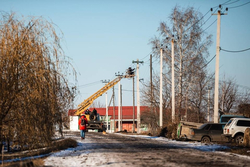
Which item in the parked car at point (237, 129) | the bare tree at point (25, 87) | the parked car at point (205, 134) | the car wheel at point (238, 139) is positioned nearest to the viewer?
the bare tree at point (25, 87)

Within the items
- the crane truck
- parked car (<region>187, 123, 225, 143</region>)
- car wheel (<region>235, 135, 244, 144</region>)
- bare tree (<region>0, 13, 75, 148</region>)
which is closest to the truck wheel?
the crane truck

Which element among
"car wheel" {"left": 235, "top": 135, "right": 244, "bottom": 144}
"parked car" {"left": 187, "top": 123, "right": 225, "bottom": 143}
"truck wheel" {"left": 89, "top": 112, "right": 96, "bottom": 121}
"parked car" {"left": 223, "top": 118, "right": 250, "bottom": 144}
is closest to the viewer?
"car wheel" {"left": 235, "top": 135, "right": 244, "bottom": 144}

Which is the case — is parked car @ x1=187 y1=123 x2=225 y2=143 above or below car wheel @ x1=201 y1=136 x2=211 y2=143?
above

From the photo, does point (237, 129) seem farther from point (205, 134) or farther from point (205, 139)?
point (205, 139)

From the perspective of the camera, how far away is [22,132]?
51.9 feet

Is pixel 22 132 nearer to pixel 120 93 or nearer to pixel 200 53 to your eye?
pixel 200 53

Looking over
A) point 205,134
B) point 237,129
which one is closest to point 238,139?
point 237,129

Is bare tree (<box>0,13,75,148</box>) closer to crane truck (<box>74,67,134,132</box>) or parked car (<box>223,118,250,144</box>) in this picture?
parked car (<box>223,118,250,144</box>)

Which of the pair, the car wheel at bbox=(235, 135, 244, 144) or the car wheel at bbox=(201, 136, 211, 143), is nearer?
the car wheel at bbox=(235, 135, 244, 144)

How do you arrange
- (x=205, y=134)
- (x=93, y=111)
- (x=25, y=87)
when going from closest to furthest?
(x=25, y=87) < (x=205, y=134) < (x=93, y=111)

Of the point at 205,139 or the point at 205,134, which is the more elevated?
the point at 205,134

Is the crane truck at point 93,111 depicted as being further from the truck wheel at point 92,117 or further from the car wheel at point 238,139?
the car wheel at point 238,139

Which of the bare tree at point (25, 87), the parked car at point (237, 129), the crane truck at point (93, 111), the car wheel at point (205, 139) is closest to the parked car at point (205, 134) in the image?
the car wheel at point (205, 139)

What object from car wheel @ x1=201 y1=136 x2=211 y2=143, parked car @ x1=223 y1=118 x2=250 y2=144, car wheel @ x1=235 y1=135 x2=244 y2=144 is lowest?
car wheel @ x1=201 y1=136 x2=211 y2=143
